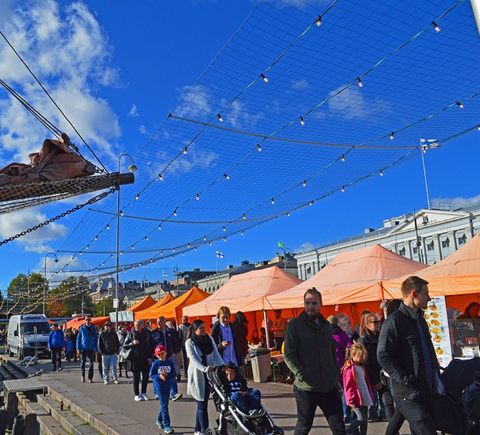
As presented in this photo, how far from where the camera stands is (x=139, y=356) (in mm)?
11594

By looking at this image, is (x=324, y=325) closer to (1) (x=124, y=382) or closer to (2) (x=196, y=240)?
(1) (x=124, y=382)

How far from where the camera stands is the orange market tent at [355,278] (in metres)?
11.6

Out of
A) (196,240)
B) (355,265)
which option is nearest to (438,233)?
(196,240)

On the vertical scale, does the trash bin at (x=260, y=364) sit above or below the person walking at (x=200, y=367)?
below

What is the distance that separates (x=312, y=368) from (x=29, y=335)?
29365 mm

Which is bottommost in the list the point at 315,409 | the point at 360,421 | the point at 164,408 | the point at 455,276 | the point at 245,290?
the point at 360,421

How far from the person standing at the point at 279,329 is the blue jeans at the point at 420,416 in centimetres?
1134

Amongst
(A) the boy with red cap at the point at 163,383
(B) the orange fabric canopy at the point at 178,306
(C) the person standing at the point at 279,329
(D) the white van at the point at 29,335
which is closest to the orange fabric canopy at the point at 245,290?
(C) the person standing at the point at 279,329

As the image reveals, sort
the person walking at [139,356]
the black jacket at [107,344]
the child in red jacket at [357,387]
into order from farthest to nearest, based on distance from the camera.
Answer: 1. the black jacket at [107,344]
2. the person walking at [139,356]
3. the child in red jacket at [357,387]

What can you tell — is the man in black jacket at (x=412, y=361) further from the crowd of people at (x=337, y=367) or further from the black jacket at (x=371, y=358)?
the black jacket at (x=371, y=358)

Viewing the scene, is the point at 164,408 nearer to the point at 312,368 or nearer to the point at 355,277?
the point at 312,368

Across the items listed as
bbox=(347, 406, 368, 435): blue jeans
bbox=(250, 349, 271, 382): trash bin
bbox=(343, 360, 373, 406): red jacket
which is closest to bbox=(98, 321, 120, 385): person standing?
bbox=(250, 349, 271, 382): trash bin

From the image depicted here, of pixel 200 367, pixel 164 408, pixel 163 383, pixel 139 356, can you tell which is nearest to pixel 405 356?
pixel 200 367

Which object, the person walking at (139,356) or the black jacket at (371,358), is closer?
the black jacket at (371,358)
